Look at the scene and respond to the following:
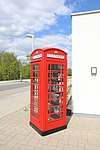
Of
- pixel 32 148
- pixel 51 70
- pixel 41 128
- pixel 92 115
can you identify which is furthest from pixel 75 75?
pixel 32 148

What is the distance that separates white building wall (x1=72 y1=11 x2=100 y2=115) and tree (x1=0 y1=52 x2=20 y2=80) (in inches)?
1209

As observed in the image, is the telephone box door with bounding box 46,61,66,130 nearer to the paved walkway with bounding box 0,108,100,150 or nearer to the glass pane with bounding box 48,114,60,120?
the glass pane with bounding box 48,114,60,120

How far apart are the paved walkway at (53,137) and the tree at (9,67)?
3104cm

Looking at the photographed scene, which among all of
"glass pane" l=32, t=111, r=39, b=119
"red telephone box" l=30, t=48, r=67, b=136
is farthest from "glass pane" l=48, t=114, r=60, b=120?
"glass pane" l=32, t=111, r=39, b=119

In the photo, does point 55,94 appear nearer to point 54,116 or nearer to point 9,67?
point 54,116

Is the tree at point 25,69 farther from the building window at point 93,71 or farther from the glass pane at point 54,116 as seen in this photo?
the glass pane at point 54,116

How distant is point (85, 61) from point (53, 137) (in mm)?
3257

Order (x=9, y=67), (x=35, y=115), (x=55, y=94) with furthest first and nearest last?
(x=9, y=67) < (x=35, y=115) < (x=55, y=94)

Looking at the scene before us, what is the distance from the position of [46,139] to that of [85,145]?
103 centimetres

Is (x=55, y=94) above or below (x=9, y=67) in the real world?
below

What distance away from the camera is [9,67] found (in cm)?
3675

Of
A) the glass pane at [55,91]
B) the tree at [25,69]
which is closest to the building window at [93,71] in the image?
the glass pane at [55,91]

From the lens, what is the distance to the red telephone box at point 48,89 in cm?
511

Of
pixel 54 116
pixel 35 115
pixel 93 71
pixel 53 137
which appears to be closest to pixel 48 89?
pixel 54 116
